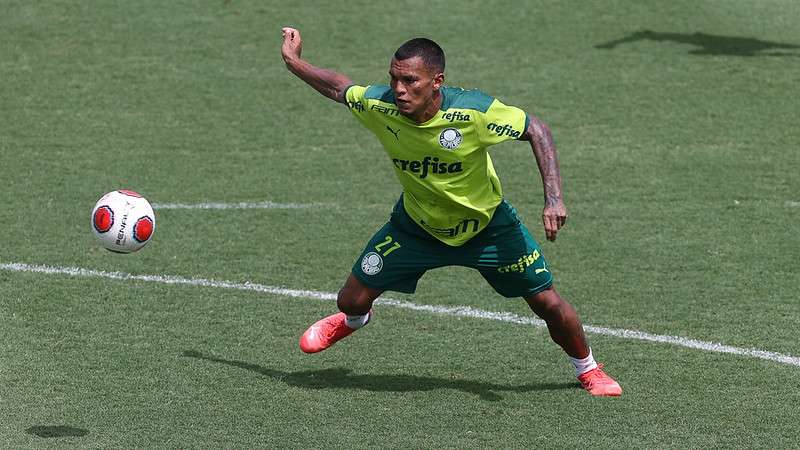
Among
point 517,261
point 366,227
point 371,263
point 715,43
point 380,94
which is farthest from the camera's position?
point 715,43

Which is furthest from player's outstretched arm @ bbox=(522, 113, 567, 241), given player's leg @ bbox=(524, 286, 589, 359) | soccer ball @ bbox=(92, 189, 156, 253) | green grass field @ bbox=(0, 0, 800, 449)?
soccer ball @ bbox=(92, 189, 156, 253)

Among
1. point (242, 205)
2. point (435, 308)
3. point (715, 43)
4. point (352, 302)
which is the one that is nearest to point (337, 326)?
point (352, 302)

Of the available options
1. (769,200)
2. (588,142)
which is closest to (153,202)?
(588,142)

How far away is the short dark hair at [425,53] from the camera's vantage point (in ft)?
26.7

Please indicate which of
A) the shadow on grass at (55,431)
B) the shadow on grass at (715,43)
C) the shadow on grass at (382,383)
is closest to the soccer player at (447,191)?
the shadow on grass at (382,383)

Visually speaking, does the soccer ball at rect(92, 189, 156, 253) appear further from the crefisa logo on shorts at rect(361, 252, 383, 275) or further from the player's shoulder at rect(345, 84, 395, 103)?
the player's shoulder at rect(345, 84, 395, 103)

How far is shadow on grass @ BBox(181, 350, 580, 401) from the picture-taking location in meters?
8.87

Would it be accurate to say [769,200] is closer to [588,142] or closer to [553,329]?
[588,142]

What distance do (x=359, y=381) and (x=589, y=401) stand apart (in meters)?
1.46

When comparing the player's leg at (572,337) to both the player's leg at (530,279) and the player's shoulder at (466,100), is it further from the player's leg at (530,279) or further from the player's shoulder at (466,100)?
the player's shoulder at (466,100)

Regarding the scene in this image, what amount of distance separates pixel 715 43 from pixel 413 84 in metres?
10.9

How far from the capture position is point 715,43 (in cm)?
1816

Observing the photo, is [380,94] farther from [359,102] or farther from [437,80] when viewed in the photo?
[437,80]

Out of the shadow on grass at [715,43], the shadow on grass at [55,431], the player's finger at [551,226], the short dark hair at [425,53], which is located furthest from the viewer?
the shadow on grass at [715,43]
